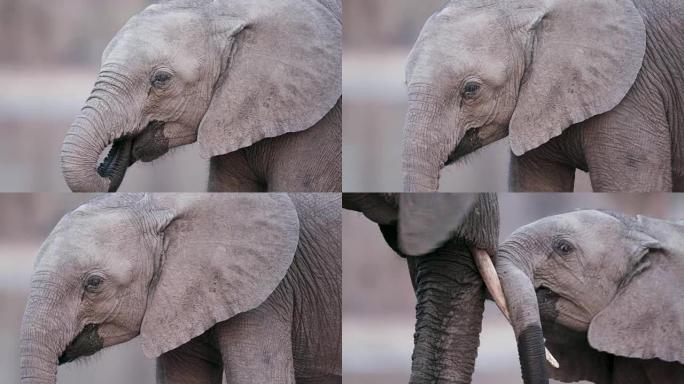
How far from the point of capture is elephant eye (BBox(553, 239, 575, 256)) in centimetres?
221

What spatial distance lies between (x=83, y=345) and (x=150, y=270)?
166mm

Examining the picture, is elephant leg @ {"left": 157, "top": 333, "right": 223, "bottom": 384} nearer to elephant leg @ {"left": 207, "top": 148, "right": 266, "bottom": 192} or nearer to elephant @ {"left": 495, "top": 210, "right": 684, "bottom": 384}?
elephant leg @ {"left": 207, "top": 148, "right": 266, "bottom": 192}

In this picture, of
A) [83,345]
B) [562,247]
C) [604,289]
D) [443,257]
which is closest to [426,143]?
[443,257]

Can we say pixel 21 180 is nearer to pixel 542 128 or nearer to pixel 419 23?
pixel 419 23

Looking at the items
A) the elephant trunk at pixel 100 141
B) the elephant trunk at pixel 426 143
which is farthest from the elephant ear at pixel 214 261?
the elephant trunk at pixel 426 143

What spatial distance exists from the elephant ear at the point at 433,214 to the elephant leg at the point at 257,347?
0.28 metres

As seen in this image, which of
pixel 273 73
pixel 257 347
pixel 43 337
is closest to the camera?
pixel 43 337

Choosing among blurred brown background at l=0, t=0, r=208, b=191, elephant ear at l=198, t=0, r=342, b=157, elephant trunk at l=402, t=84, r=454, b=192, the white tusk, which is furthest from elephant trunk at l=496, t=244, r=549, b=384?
blurred brown background at l=0, t=0, r=208, b=191

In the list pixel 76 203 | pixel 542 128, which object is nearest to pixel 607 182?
pixel 542 128

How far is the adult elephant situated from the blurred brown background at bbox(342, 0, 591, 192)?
37 millimetres

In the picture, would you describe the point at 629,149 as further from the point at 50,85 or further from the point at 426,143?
the point at 50,85

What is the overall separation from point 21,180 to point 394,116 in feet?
2.25

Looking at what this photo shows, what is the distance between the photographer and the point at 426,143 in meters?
2.15

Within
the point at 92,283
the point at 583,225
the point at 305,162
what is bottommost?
the point at 92,283
